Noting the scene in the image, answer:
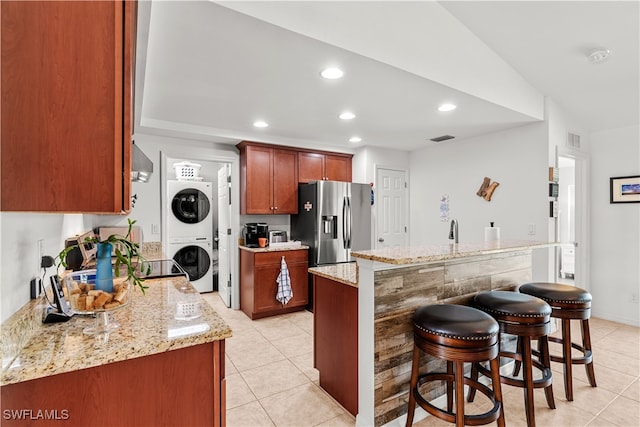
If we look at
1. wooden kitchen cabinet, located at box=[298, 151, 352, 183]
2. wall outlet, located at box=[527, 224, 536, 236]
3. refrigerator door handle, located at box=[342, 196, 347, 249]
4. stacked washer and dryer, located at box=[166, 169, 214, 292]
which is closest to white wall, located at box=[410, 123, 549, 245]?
wall outlet, located at box=[527, 224, 536, 236]

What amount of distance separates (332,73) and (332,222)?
7.53ft

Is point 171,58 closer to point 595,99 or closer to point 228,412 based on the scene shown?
point 228,412

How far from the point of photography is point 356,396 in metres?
2.02

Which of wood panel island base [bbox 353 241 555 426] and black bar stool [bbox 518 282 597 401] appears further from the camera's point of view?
black bar stool [bbox 518 282 597 401]

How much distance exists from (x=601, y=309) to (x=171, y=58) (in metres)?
5.32

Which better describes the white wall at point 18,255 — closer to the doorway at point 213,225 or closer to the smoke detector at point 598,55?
the doorway at point 213,225

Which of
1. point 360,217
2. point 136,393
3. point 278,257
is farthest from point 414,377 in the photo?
point 360,217

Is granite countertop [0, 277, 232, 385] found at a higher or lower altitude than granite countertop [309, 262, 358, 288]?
lower

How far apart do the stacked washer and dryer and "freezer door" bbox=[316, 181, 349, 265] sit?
2.02 meters

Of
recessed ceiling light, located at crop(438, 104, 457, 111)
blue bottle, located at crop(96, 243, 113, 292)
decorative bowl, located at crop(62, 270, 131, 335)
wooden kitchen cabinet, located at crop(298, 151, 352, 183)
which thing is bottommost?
decorative bowl, located at crop(62, 270, 131, 335)

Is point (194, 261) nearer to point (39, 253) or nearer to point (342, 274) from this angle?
Result: point (342, 274)

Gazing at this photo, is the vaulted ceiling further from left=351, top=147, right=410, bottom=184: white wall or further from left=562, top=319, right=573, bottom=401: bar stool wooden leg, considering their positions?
left=562, top=319, right=573, bottom=401: bar stool wooden leg

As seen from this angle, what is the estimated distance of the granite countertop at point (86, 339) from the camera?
95cm

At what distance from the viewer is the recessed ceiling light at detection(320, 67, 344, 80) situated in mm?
2225
